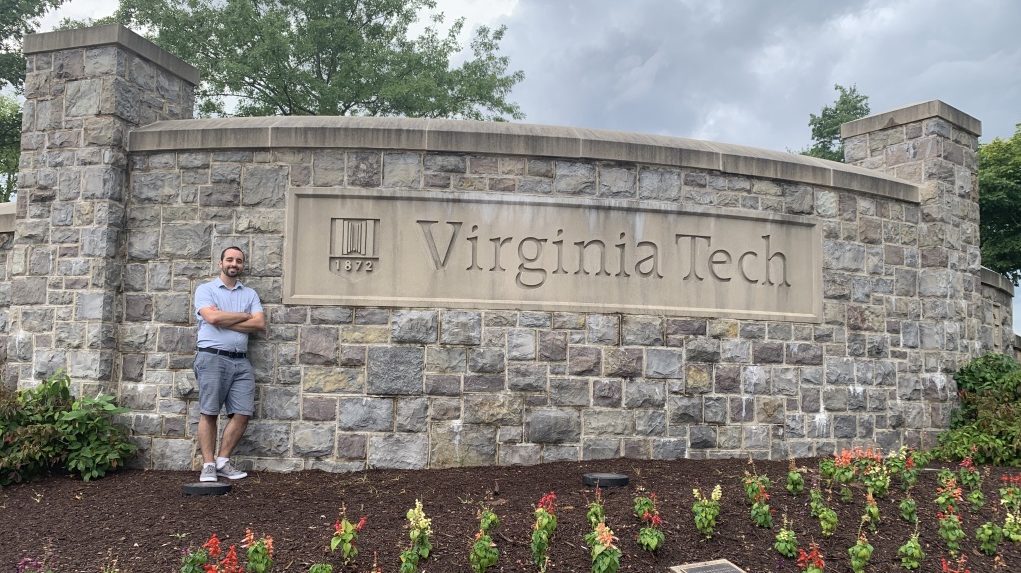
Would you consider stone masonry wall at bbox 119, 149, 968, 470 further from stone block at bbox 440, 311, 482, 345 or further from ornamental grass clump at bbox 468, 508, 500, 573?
ornamental grass clump at bbox 468, 508, 500, 573

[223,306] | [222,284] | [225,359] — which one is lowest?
[225,359]

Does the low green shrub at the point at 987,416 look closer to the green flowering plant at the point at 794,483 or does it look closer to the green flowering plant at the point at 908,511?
the green flowering plant at the point at 908,511

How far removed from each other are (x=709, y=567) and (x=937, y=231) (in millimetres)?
5650

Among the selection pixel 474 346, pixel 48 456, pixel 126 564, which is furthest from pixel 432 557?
pixel 48 456

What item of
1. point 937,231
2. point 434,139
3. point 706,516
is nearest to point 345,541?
point 706,516

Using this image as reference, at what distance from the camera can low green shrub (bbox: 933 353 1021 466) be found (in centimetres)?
682

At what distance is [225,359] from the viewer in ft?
19.0

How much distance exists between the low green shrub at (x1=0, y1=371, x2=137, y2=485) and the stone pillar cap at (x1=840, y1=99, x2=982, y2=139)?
8.52 meters

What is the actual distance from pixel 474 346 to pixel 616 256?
1.52 metres

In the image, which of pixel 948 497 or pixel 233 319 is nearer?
pixel 948 497

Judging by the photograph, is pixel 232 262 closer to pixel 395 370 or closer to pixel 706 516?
pixel 395 370

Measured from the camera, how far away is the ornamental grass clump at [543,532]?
3.77 m

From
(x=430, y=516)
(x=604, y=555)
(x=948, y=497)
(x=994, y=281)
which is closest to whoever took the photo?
(x=604, y=555)

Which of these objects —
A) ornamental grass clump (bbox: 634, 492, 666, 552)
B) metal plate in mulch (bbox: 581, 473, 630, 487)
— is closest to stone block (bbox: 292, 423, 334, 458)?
metal plate in mulch (bbox: 581, 473, 630, 487)
